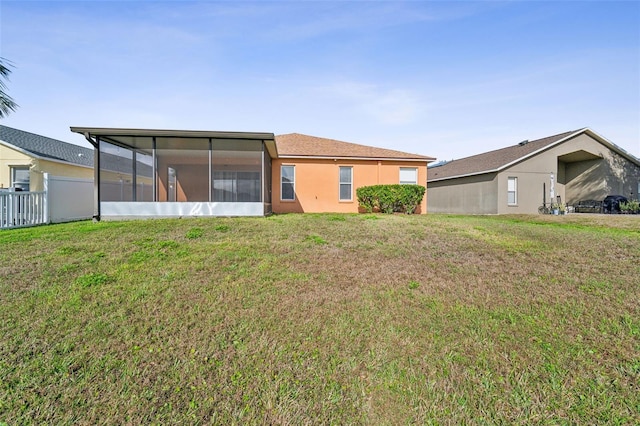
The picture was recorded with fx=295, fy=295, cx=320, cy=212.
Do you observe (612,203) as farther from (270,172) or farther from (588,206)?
(270,172)

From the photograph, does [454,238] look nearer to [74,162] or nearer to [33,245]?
[33,245]

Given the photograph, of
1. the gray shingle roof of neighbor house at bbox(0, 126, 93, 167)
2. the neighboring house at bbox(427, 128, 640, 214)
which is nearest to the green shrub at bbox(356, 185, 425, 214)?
the neighboring house at bbox(427, 128, 640, 214)

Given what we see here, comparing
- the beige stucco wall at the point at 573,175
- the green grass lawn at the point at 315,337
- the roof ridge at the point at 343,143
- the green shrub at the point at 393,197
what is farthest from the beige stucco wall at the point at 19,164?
the beige stucco wall at the point at 573,175

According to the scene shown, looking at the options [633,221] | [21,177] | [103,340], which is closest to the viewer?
[103,340]

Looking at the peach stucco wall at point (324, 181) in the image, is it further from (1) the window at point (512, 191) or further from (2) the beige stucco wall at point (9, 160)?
(2) the beige stucco wall at point (9, 160)

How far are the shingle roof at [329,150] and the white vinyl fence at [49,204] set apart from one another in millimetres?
7999

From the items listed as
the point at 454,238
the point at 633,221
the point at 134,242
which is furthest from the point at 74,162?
the point at 633,221

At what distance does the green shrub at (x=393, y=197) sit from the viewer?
1288cm

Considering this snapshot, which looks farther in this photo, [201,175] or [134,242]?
[201,175]

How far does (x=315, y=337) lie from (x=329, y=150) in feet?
40.6

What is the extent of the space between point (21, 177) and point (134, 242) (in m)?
11.5

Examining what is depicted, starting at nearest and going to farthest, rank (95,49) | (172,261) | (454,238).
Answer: (172,261)
(454,238)
(95,49)

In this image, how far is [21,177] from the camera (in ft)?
41.9

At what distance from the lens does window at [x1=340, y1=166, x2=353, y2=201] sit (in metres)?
14.4
